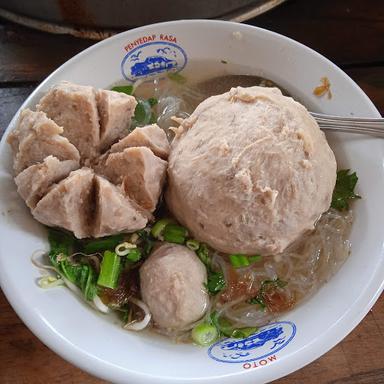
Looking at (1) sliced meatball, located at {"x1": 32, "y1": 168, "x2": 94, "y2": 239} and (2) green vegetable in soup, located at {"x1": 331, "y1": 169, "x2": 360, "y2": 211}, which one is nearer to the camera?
(1) sliced meatball, located at {"x1": 32, "y1": 168, "x2": 94, "y2": 239}

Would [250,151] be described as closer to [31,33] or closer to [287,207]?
[287,207]

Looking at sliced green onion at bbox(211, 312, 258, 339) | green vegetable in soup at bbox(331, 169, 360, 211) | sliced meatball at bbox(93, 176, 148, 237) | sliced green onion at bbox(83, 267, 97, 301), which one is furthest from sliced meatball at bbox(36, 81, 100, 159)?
green vegetable in soup at bbox(331, 169, 360, 211)

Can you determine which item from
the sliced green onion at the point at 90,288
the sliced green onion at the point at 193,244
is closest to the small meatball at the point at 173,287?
the sliced green onion at the point at 193,244

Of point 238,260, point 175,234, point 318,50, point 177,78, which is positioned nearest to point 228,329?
point 238,260

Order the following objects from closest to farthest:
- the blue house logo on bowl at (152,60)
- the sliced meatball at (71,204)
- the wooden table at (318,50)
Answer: the sliced meatball at (71,204)
the wooden table at (318,50)
the blue house logo on bowl at (152,60)

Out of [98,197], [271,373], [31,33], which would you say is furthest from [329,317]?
[31,33]

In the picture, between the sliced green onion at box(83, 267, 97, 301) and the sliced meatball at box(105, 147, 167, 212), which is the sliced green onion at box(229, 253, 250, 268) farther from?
the sliced green onion at box(83, 267, 97, 301)

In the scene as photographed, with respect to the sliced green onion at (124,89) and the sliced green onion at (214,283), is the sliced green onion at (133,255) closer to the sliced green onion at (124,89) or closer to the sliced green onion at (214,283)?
the sliced green onion at (214,283)
